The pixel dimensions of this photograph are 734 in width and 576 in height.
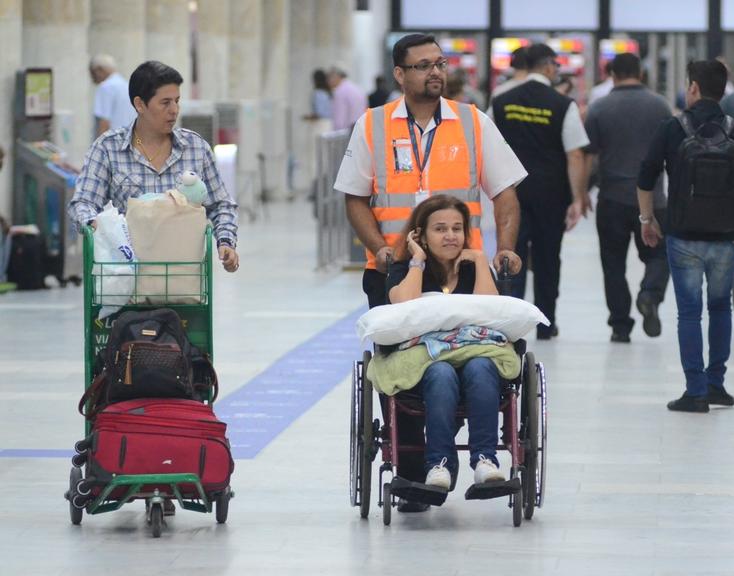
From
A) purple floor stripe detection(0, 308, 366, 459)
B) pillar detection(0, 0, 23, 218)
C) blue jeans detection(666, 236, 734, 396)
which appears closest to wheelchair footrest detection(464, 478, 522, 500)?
purple floor stripe detection(0, 308, 366, 459)

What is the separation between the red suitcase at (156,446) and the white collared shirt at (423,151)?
1.08m

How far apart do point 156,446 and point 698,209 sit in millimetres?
3408

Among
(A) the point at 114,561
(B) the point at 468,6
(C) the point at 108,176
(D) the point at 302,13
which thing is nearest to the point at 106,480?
(A) the point at 114,561

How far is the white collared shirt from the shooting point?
264 inches

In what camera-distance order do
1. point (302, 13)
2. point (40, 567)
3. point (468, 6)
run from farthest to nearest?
point (468, 6)
point (302, 13)
point (40, 567)

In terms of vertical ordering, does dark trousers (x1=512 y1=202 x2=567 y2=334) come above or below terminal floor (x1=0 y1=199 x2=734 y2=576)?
above

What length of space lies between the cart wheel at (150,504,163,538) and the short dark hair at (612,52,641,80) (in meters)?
6.40

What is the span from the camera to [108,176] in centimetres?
657

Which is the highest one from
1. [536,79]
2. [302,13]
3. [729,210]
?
[302,13]

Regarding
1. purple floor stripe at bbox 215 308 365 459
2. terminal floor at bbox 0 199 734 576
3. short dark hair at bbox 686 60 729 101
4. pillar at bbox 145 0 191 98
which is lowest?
terminal floor at bbox 0 199 734 576

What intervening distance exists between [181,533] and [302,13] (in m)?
27.6

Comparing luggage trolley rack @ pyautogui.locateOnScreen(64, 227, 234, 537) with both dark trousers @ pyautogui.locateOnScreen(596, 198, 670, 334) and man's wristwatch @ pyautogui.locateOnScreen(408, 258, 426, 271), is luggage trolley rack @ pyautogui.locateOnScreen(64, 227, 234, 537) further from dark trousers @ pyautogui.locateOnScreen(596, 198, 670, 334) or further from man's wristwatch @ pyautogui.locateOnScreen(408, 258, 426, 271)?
dark trousers @ pyautogui.locateOnScreen(596, 198, 670, 334)

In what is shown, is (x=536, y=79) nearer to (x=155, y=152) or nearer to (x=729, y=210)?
(x=729, y=210)

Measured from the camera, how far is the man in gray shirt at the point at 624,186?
11562 millimetres
